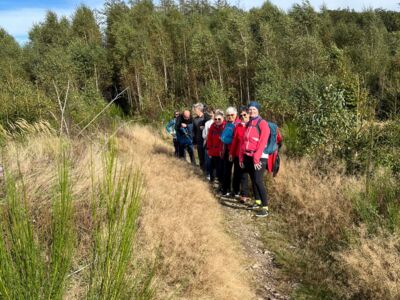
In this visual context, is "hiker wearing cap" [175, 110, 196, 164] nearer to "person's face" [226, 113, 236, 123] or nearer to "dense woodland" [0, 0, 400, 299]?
"dense woodland" [0, 0, 400, 299]

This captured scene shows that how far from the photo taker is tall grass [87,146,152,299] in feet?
3.46

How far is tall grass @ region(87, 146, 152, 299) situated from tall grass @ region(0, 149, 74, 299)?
0.09m

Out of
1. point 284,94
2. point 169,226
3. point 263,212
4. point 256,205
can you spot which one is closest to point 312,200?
point 263,212

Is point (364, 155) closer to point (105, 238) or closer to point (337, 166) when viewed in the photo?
point (337, 166)

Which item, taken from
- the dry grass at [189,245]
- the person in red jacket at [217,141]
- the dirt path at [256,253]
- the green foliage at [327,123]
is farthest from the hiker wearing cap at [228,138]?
the green foliage at [327,123]

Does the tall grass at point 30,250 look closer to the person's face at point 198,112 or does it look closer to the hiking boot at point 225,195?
the hiking boot at point 225,195

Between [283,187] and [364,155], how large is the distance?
1523 millimetres

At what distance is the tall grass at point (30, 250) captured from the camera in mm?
1014

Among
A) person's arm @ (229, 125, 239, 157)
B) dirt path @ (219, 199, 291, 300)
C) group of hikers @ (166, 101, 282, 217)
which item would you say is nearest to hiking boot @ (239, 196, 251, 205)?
group of hikers @ (166, 101, 282, 217)

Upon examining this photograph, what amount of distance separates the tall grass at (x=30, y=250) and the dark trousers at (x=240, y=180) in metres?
5.08

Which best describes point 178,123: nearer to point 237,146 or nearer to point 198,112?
point 198,112

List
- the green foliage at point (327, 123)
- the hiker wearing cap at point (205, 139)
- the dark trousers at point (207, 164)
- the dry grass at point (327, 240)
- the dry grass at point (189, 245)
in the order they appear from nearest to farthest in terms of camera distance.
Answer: the dry grass at point (189, 245) → the dry grass at point (327, 240) → the green foliage at point (327, 123) → the hiker wearing cap at point (205, 139) → the dark trousers at point (207, 164)

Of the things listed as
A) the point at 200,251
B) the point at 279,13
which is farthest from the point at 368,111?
the point at 279,13

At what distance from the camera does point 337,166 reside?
623 cm
